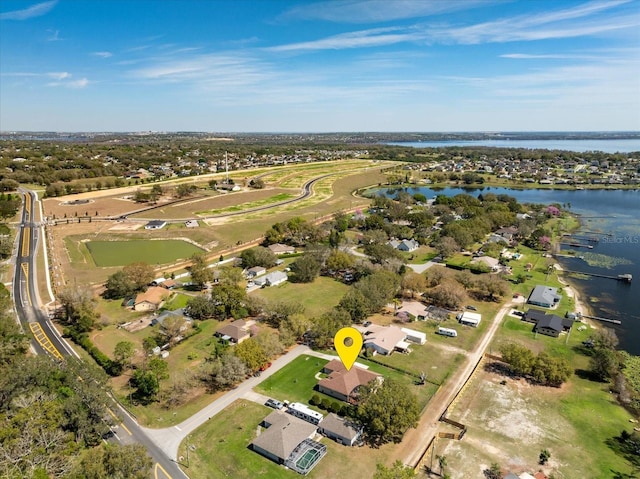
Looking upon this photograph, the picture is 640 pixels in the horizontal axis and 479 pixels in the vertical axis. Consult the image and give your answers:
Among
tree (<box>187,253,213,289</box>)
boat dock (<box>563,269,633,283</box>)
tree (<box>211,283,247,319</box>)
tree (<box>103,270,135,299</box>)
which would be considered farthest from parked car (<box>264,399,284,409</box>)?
boat dock (<box>563,269,633,283</box>)

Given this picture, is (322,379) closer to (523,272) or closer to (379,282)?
(379,282)

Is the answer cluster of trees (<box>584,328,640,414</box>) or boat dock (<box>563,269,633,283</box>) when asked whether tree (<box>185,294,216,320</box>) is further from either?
boat dock (<box>563,269,633,283</box>)

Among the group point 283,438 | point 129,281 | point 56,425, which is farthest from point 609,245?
point 56,425

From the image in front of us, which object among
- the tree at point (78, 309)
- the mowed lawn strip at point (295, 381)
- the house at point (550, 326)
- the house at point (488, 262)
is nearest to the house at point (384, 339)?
the mowed lawn strip at point (295, 381)

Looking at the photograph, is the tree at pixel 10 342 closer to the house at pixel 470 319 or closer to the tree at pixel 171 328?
the tree at pixel 171 328

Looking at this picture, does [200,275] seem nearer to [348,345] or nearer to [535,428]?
[348,345]

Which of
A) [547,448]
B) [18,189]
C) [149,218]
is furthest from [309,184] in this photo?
[547,448]

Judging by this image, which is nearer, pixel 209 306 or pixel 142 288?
pixel 209 306
